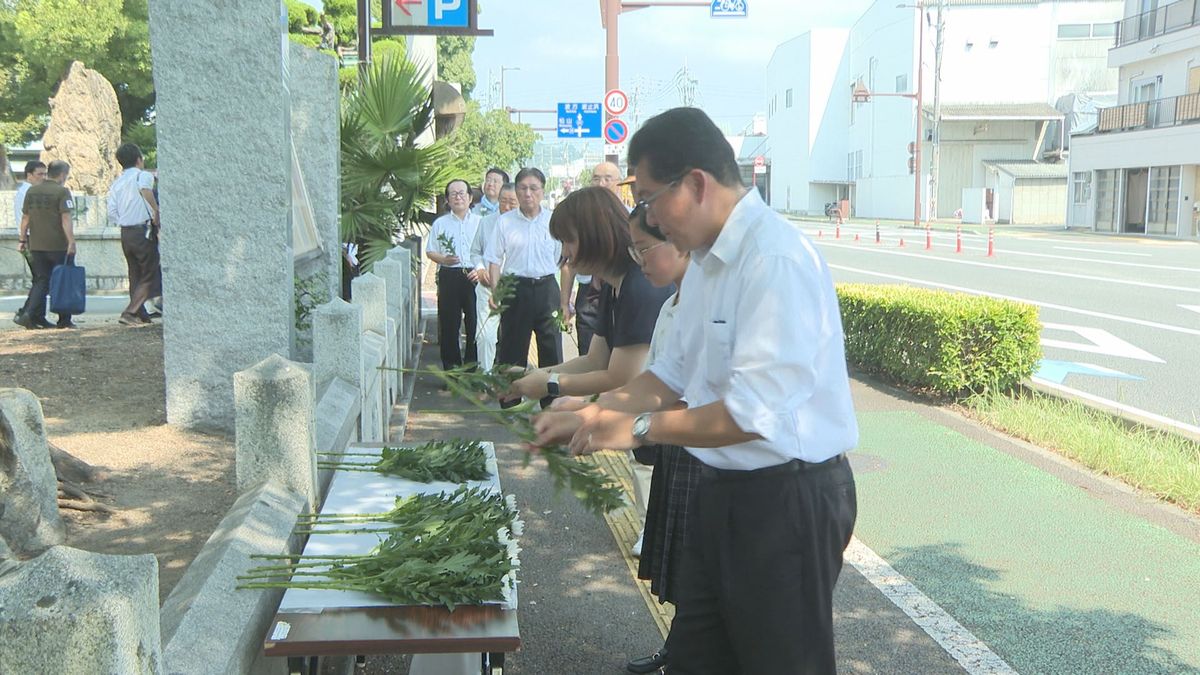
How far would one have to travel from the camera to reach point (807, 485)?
99.5 inches

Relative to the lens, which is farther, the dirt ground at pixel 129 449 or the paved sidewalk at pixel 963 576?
the paved sidewalk at pixel 963 576

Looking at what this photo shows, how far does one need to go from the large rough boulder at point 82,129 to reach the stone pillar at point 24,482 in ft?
69.6

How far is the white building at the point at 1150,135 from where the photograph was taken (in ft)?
116

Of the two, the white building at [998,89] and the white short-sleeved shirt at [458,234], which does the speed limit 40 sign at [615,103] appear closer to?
the white short-sleeved shirt at [458,234]

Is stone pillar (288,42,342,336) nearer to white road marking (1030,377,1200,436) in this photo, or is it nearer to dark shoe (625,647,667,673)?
dark shoe (625,647,667,673)

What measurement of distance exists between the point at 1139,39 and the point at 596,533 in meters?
40.5

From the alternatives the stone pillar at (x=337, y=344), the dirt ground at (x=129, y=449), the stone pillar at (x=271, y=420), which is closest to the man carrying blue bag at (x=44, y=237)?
the dirt ground at (x=129, y=449)

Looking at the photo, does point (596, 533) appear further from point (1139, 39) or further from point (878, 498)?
point (1139, 39)

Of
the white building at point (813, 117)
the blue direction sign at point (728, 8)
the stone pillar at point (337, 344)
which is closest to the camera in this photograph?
the stone pillar at point (337, 344)

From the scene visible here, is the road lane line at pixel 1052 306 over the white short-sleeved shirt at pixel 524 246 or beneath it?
beneath

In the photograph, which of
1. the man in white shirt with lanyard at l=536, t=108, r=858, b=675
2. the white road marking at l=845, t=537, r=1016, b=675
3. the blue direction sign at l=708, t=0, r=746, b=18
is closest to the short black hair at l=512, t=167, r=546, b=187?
the white road marking at l=845, t=537, r=1016, b=675

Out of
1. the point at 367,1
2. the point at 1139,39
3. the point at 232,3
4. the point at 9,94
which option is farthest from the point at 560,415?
the point at 1139,39

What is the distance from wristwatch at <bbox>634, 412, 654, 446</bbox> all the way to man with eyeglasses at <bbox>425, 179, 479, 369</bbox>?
307 inches

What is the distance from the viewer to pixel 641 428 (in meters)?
2.61
